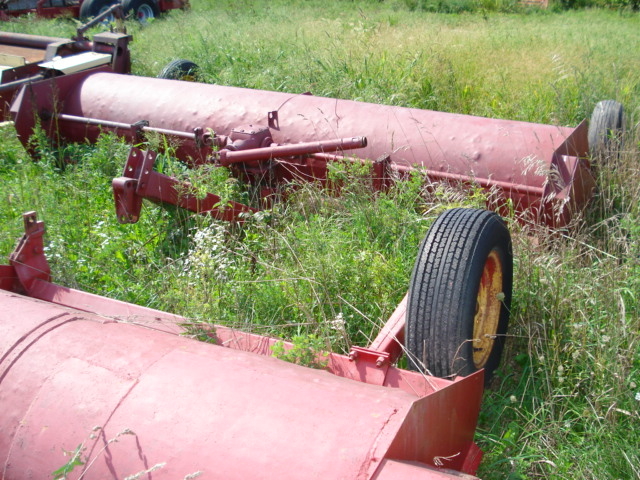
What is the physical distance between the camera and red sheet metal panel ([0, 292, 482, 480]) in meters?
1.70

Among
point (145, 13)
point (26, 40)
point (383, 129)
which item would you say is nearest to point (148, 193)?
point (383, 129)

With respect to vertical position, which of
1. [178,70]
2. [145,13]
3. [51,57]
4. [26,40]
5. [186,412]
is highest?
[145,13]

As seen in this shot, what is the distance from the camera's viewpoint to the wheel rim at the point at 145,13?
46.7 feet

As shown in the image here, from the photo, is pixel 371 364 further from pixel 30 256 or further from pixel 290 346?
pixel 30 256

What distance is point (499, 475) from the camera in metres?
2.60

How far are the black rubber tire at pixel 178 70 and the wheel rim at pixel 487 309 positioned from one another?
174 inches

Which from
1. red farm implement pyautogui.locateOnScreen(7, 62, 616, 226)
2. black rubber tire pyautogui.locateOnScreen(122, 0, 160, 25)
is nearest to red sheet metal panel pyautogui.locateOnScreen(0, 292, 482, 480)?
red farm implement pyautogui.locateOnScreen(7, 62, 616, 226)

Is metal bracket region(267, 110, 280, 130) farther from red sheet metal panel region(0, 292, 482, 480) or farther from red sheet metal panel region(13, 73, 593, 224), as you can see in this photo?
red sheet metal panel region(0, 292, 482, 480)

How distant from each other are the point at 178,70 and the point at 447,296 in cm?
472

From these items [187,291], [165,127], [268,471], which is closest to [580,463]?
[268,471]

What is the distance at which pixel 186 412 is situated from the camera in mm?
1812

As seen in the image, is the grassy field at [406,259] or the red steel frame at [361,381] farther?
the grassy field at [406,259]

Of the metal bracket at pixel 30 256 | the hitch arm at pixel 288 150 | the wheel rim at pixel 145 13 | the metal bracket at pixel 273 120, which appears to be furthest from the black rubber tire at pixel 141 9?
the metal bracket at pixel 30 256

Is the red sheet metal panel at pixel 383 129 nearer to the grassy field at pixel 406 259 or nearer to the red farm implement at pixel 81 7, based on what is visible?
the grassy field at pixel 406 259
